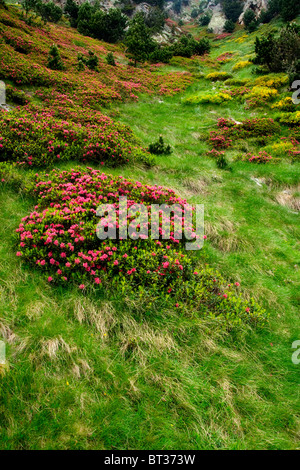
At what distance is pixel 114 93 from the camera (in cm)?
1697

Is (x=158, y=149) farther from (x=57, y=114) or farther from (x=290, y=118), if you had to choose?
(x=290, y=118)

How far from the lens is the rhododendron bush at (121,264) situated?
4594 mm

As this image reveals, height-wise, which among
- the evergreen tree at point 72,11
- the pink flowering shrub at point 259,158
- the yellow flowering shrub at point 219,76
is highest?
the evergreen tree at point 72,11

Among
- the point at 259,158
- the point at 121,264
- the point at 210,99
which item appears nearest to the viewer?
the point at 121,264

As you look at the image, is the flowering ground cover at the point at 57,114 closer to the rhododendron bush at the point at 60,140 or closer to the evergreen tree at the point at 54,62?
the rhododendron bush at the point at 60,140

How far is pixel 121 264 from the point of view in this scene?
4.88m

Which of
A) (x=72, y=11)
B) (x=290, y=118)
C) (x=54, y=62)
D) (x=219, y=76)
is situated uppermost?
(x=72, y=11)

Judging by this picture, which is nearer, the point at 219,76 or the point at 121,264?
the point at 121,264

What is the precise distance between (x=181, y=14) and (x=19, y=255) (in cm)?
15331

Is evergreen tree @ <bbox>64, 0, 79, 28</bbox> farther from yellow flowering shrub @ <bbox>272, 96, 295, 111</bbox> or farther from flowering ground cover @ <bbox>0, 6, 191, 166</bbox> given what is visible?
yellow flowering shrub @ <bbox>272, 96, 295, 111</bbox>

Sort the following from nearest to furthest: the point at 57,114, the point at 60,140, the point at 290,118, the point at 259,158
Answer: the point at 60,140 < the point at 57,114 < the point at 259,158 < the point at 290,118

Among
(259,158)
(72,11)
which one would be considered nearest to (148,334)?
(259,158)

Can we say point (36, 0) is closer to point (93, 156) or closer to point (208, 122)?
point (208, 122)

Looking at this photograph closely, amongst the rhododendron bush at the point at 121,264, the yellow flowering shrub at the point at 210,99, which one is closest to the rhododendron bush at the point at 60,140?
the rhododendron bush at the point at 121,264
